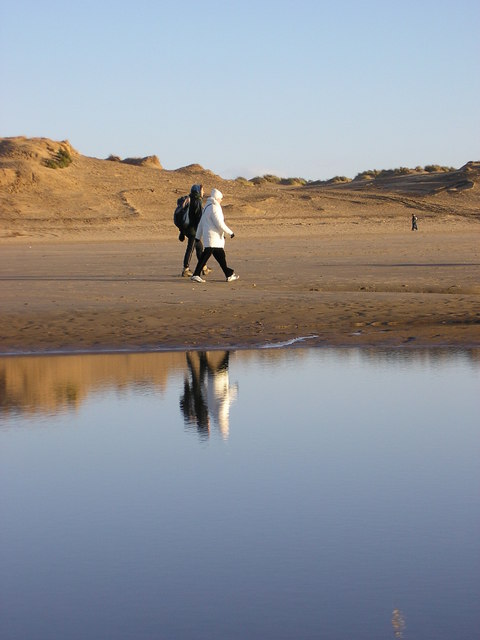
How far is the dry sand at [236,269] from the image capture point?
13883 mm

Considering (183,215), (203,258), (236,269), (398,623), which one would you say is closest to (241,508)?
(398,623)

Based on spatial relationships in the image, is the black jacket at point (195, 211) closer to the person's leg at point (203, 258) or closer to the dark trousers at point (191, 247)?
the dark trousers at point (191, 247)

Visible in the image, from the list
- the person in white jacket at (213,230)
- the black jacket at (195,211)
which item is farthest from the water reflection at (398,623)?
the black jacket at (195,211)

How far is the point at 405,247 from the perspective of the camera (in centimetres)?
3381

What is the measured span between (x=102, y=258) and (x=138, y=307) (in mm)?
14072

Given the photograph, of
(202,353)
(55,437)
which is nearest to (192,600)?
(55,437)

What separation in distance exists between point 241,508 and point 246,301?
11.2 meters

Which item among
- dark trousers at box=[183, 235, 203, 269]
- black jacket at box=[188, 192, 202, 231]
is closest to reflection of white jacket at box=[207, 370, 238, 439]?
dark trousers at box=[183, 235, 203, 269]

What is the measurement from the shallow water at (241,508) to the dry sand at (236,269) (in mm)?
3791

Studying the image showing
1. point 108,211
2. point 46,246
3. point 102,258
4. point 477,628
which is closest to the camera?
point 477,628

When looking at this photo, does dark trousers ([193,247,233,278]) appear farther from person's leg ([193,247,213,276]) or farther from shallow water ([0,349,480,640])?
shallow water ([0,349,480,640])

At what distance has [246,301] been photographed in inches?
667

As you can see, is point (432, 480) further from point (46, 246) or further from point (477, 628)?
point (46, 246)

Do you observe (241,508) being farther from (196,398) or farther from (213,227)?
(213,227)
